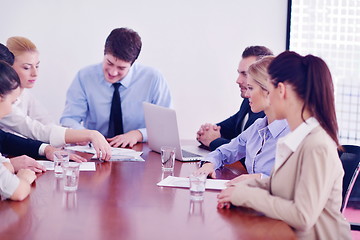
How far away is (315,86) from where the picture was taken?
1.66 m

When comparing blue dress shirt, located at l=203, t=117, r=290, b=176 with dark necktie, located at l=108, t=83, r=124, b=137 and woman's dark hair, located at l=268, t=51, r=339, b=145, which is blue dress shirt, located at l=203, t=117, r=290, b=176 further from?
dark necktie, located at l=108, t=83, r=124, b=137

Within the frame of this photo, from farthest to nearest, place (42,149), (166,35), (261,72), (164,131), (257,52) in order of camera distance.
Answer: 1. (166,35)
2. (257,52)
3. (164,131)
4. (42,149)
5. (261,72)

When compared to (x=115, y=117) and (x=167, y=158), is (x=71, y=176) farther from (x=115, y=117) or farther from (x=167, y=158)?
(x=115, y=117)

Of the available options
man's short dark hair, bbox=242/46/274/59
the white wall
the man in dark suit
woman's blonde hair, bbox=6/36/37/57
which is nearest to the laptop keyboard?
the man in dark suit

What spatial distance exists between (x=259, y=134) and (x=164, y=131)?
1.91ft

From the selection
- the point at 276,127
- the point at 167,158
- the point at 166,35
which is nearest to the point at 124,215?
the point at 167,158

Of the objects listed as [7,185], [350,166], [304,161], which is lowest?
[350,166]

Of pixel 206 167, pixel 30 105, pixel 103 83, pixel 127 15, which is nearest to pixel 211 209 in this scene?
pixel 206 167

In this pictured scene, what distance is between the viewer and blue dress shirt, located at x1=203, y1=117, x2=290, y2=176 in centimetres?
229

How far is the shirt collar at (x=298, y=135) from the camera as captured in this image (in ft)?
5.51

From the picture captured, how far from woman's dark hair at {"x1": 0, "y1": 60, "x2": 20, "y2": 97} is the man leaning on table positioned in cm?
139

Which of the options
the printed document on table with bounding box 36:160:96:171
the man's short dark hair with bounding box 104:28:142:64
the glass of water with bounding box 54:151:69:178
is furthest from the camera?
the man's short dark hair with bounding box 104:28:142:64

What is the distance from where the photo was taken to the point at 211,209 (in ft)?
5.83

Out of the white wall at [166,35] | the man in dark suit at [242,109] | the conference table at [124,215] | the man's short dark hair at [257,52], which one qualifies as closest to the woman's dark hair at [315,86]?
the conference table at [124,215]
